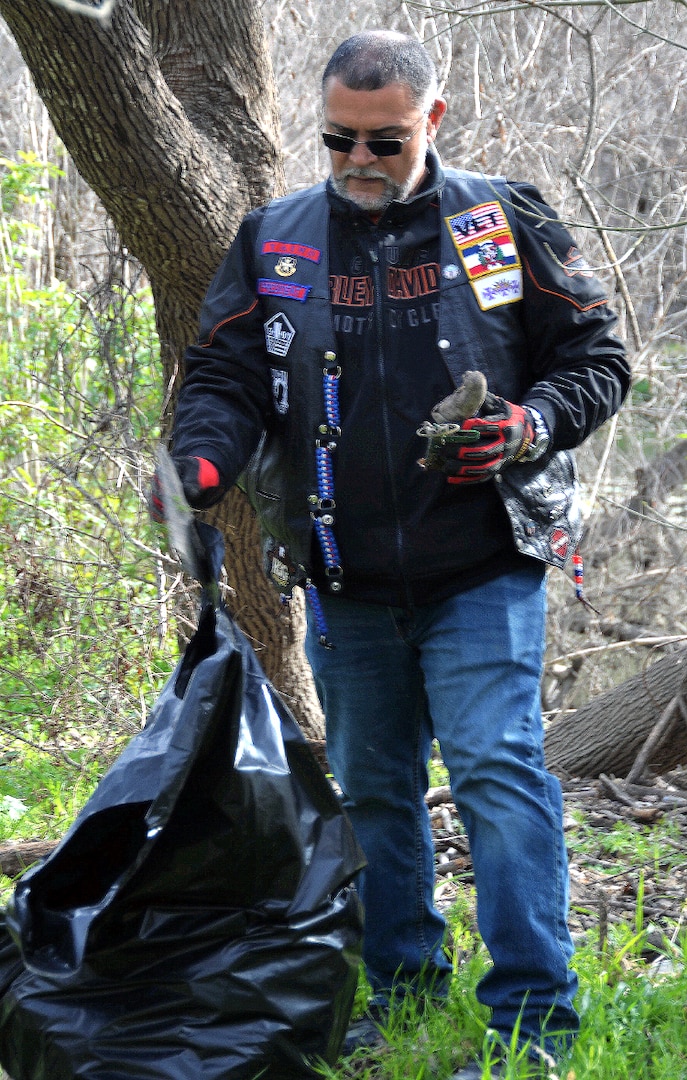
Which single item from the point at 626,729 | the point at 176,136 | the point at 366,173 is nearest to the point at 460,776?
the point at 366,173

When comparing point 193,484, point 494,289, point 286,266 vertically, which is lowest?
point 193,484

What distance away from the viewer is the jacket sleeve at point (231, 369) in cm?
238

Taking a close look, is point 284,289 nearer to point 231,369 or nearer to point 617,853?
point 231,369

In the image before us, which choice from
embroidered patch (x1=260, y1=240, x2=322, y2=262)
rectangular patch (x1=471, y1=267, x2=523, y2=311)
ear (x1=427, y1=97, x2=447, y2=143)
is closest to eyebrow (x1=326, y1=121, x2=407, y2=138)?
ear (x1=427, y1=97, x2=447, y2=143)

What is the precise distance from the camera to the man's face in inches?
91.8

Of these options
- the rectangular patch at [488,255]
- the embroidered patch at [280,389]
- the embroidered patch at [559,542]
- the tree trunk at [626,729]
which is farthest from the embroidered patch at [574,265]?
the tree trunk at [626,729]

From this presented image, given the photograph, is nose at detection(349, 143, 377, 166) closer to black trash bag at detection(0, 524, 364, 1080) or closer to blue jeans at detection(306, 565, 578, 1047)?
blue jeans at detection(306, 565, 578, 1047)

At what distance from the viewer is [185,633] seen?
4234mm

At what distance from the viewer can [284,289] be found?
2459 mm

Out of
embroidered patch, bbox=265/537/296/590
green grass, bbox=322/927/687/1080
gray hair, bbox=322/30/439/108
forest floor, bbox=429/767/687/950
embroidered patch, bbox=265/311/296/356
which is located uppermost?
gray hair, bbox=322/30/439/108

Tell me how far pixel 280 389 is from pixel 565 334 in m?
0.63

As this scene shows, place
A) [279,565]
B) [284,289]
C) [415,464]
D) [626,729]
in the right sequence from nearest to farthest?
[415,464]
[284,289]
[279,565]
[626,729]

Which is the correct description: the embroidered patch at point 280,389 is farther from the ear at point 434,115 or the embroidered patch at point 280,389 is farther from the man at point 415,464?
the ear at point 434,115

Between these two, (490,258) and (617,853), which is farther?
(617,853)
